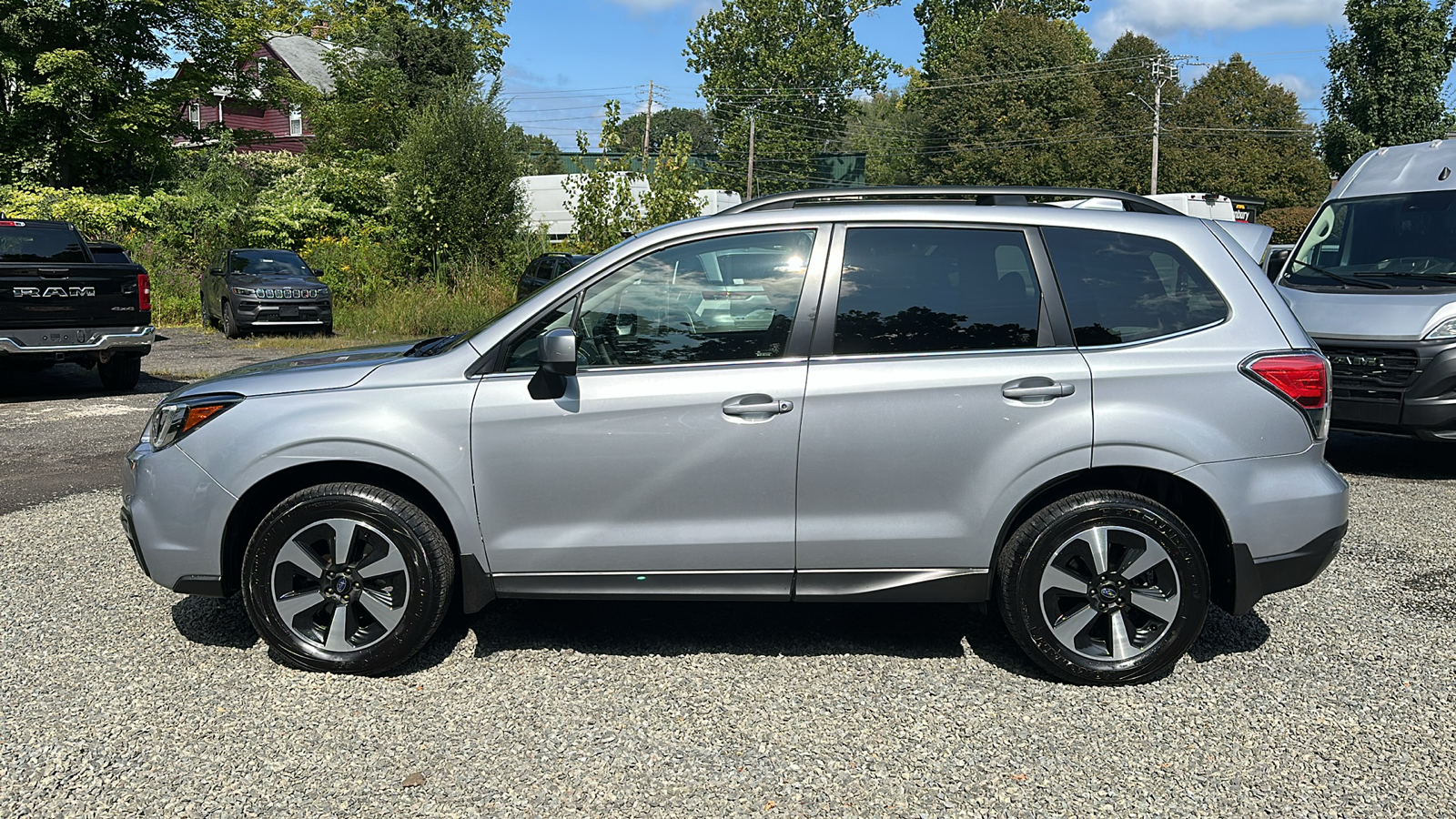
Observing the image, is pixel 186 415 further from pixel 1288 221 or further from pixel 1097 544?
pixel 1288 221

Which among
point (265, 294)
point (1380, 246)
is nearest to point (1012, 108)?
point (265, 294)

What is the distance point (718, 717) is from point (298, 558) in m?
1.65

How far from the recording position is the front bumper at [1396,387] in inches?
299

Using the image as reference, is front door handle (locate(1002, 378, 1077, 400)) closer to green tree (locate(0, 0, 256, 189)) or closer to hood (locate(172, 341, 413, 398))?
hood (locate(172, 341, 413, 398))

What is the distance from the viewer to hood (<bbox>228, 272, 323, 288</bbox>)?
67.6ft

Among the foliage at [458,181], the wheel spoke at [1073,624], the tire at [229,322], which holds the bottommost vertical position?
the wheel spoke at [1073,624]

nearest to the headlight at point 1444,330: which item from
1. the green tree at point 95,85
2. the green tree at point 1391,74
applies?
the green tree at point 95,85

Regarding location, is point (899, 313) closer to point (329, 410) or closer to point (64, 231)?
point (329, 410)

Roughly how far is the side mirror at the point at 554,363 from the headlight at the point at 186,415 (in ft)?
3.77

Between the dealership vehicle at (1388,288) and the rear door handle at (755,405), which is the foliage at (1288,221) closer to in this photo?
the dealership vehicle at (1388,288)

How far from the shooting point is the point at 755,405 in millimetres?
4047

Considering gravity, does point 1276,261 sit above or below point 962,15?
below

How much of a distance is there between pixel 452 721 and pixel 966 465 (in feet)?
6.58

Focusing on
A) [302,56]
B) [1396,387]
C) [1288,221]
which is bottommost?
[1396,387]
